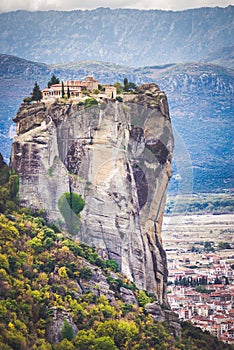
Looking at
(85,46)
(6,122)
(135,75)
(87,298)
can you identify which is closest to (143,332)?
(87,298)

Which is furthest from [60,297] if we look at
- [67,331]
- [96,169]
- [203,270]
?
[203,270]

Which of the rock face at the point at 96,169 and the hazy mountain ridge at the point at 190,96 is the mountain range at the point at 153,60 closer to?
the hazy mountain ridge at the point at 190,96

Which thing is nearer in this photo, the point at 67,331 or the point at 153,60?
the point at 67,331

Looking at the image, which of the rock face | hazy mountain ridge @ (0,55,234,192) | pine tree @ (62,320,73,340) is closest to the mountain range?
hazy mountain ridge @ (0,55,234,192)

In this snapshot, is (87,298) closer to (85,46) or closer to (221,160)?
(221,160)

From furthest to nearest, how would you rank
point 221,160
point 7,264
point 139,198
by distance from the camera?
1. point 221,160
2. point 139,198
3. point 7,264

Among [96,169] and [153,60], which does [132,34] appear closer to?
[153,60]

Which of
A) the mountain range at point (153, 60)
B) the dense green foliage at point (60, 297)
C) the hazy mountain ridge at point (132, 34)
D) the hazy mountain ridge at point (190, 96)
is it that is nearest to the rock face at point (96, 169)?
the dense green foliage at point (60, 297)
